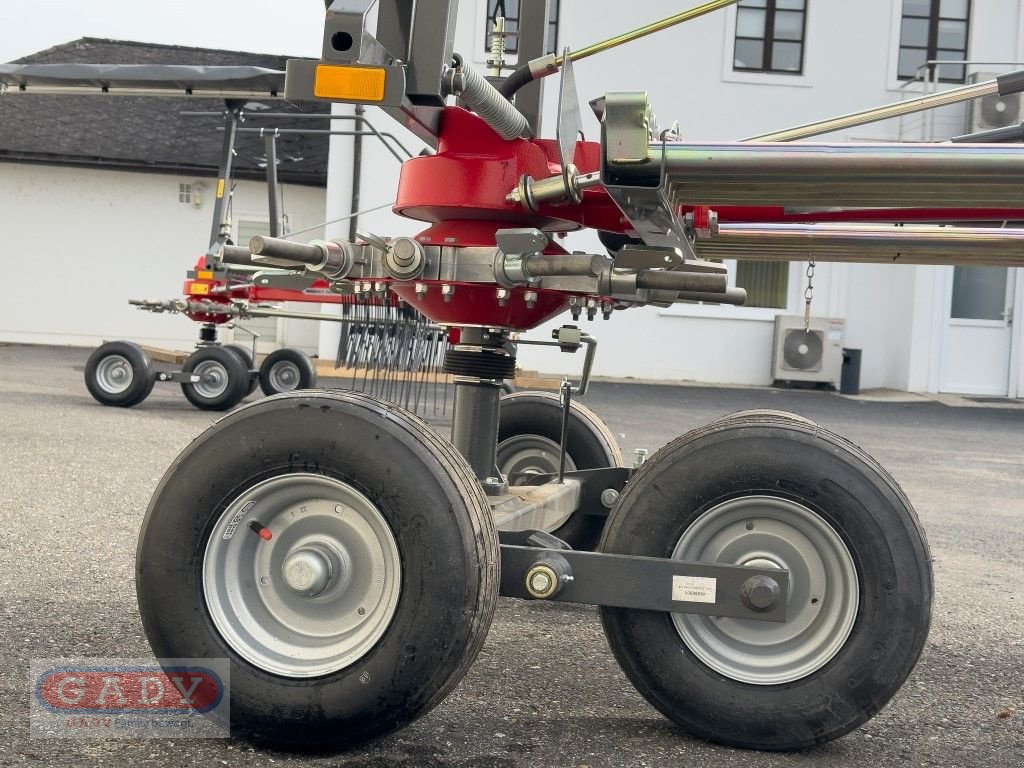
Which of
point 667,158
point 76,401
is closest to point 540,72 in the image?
point 667,158

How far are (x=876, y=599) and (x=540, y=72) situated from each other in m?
1.38

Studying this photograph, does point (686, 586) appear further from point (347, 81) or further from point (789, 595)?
point (347, 81)

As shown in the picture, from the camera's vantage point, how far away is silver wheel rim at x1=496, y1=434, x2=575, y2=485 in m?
3.93

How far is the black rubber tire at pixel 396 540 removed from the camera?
2.01 meters

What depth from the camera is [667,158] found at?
1.99 metres

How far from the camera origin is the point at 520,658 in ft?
9.34

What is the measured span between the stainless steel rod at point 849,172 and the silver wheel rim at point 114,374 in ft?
25.1

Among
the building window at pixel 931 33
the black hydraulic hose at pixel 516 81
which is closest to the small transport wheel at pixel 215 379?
the black hydraulic hose at pixel 516 81

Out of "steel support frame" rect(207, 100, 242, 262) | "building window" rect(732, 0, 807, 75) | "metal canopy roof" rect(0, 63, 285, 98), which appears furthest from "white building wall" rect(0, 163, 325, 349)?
"metal canopy roof" rect(0, 63, 285, 98)

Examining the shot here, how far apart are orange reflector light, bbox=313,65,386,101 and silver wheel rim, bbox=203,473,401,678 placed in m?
0.68

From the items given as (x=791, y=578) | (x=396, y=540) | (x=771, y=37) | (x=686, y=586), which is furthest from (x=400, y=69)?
(x=771, y=37)

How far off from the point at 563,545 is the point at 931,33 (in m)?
16.7

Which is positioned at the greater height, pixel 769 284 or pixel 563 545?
pixel 769 284

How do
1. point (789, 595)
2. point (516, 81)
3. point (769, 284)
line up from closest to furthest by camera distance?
point (789, 595)
point (516, 81)
point (769, 284)
